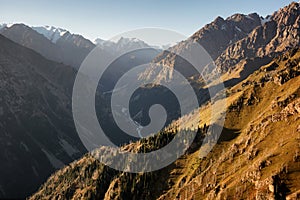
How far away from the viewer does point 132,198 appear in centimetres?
18400

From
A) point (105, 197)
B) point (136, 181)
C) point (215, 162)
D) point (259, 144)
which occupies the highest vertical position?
point (259, 144)

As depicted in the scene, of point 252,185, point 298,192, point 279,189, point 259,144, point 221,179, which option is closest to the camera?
point 298,192

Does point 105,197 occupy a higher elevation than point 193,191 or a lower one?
lower

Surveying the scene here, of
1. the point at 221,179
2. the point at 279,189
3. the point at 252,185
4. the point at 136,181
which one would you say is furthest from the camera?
the point at 136,181

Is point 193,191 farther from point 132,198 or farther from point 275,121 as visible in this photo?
point 275,121

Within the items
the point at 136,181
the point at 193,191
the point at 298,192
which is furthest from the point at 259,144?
the point at 136,181

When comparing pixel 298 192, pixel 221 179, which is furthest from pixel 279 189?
pixel 221 179

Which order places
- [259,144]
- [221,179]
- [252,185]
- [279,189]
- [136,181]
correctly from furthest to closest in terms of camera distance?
[136,181] < [259,144] < [221,179] < [252,185] < [279,189]

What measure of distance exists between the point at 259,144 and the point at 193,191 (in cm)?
4620

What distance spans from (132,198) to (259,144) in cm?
7745

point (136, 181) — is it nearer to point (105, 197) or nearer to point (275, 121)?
point (105, 197)

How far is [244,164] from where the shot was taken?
16762cm

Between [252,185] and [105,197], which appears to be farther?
[105,197]

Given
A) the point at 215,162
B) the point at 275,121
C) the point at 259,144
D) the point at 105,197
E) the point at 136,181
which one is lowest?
the point at 105,197
